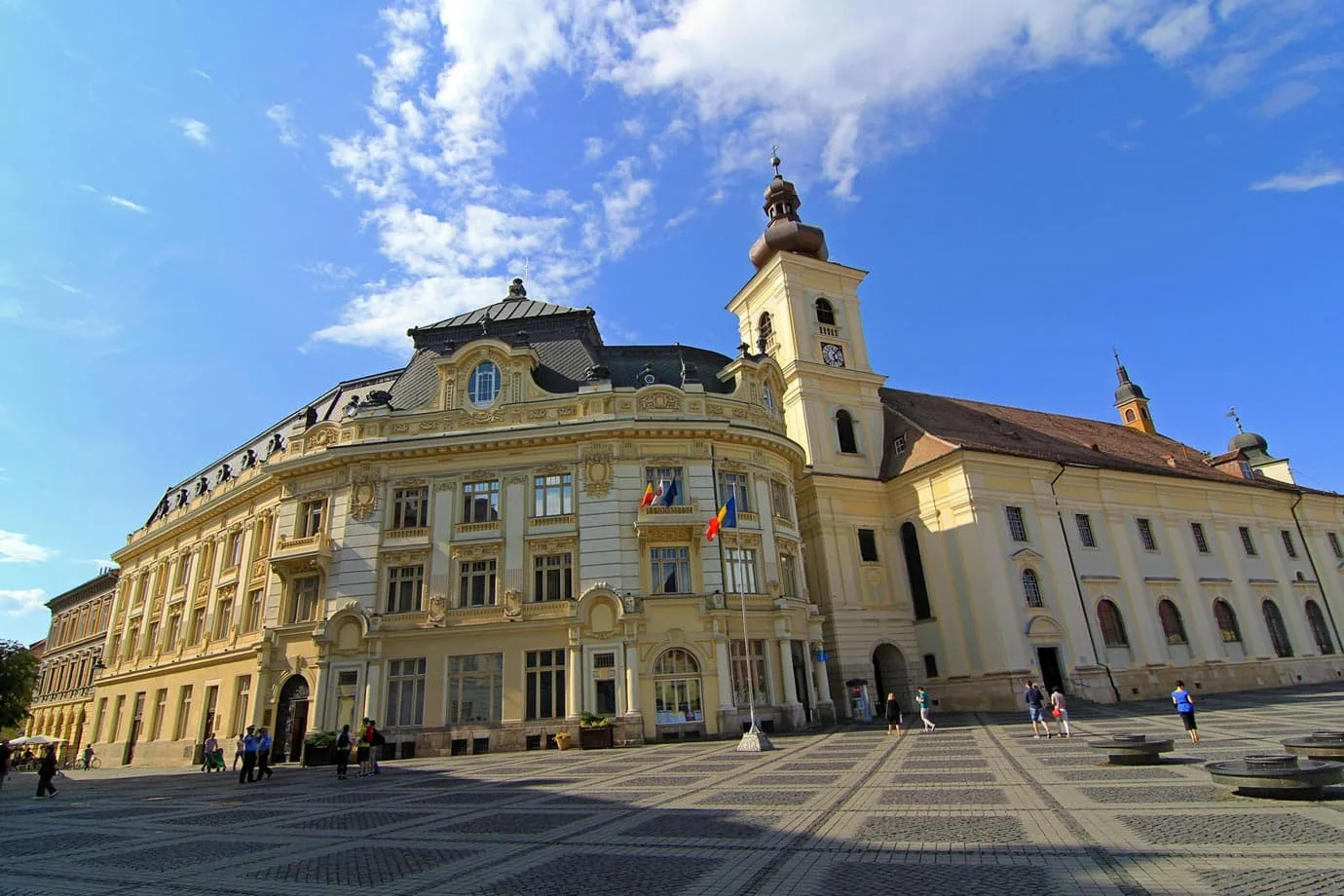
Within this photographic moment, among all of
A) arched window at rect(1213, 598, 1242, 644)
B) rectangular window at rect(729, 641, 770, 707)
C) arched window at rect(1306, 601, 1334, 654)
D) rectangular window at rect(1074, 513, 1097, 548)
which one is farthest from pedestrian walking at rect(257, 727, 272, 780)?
arched window at rect(1306, 601, 1334, 654)

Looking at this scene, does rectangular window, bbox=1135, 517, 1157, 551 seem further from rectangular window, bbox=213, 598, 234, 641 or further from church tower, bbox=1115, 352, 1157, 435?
rectangular window, bbox=213, 598, 234, 641

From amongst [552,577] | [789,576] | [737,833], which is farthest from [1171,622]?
[737,833]

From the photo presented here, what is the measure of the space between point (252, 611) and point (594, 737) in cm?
1820

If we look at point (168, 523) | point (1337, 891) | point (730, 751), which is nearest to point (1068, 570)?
point (730, 751)

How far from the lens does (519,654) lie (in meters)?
27.0

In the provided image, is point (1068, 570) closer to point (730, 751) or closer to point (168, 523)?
point (730, 751)

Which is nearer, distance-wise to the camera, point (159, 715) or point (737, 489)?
point (737, 489)

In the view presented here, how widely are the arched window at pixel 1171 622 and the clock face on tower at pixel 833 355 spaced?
2172 cm

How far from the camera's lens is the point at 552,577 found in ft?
92.6

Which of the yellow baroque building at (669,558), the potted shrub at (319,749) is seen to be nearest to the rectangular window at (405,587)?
the yellow baroque building at (669,558)

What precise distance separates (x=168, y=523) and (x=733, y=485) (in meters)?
34.2

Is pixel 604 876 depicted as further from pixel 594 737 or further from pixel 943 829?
pixel 594 737

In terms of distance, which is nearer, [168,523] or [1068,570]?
[1068,570]

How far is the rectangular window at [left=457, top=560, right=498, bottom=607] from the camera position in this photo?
28.0 metres
